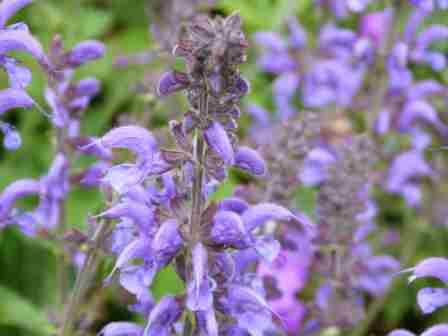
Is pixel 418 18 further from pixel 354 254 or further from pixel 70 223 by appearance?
pixel 70 223

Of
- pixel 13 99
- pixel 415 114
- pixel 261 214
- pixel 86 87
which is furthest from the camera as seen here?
pixel 415 114

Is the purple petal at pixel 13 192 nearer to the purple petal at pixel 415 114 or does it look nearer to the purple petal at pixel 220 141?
the purple petal at pixel 220 141

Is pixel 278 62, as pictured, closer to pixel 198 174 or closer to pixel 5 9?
pixel 5 9

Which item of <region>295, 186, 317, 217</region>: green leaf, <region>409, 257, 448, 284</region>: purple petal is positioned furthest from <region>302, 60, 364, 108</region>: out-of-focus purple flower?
<region>409, 257, 448, 284</region>: purple petal

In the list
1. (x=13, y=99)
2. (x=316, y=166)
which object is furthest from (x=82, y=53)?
(x=316, y=166)

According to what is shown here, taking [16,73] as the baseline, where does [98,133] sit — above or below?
below

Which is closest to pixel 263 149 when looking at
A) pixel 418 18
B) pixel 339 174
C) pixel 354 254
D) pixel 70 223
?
pixel 339 174
